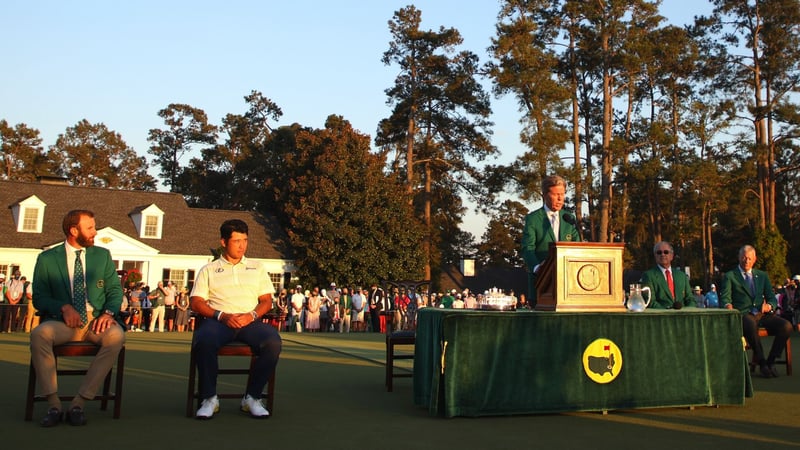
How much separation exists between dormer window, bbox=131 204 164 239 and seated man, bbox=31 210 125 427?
117 ft

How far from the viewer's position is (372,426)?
5.45m

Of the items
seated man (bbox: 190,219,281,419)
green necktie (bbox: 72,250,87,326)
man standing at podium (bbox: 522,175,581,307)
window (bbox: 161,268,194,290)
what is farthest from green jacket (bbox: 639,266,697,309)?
window (bbox: 161,268,194,290)

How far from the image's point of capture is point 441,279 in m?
49.8

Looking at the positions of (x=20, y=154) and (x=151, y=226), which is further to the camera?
(x=20, y=154)

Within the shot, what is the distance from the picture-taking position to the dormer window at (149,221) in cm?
4006

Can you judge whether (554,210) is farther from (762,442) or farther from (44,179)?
(44,179)

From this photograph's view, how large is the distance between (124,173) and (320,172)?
94.4ft

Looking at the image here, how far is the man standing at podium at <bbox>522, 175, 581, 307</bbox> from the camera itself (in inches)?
258

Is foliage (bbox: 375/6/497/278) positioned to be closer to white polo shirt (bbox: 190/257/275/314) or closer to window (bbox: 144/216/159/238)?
window (bbox: 144/216/159/238)

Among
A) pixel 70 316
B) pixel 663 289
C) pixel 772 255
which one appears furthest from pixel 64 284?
pixel 772 255

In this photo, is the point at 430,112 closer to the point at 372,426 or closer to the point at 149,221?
the point at 149,221

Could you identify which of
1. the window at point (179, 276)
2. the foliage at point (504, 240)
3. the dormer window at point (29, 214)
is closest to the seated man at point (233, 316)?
the window at point (179, 276)

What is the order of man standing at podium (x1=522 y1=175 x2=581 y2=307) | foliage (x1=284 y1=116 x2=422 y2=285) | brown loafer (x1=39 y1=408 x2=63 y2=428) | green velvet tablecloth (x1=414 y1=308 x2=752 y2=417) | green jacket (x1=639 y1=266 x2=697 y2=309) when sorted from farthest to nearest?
foliage (x1=284 y1=116 x2=422 y2=285)
green jacket (x1=639 y1=266 x2=697 y2=309)
man standing at podium (x1=522 y1=175 x2=581 y2=307)
green velvet tablecloth (x1=414 y1=308 x2=752 y2=417)
brown loafer (x1=39 y1=408 x2=63 y2=428)

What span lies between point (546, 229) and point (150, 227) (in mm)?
36631
